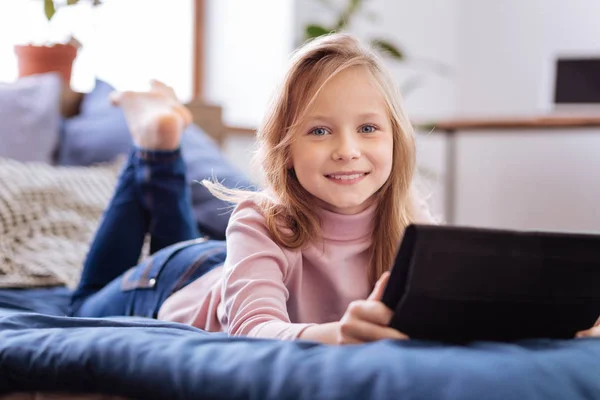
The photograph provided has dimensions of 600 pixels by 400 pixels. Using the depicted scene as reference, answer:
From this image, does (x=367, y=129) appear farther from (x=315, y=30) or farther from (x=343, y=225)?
(x=315, y=30)

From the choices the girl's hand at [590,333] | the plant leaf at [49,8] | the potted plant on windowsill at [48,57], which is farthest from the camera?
the potted plant on windowsill at [48,57]

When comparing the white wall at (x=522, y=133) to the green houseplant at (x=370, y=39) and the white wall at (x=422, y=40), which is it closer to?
the white wall at (x=422, y=40)

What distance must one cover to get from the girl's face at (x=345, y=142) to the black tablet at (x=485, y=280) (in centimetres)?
28

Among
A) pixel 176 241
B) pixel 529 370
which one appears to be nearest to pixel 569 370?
pixel 529 370

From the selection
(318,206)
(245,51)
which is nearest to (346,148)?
(318,206)

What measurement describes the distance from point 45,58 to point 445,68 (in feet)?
7.53

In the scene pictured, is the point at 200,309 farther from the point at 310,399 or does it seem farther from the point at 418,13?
the point at 418,13

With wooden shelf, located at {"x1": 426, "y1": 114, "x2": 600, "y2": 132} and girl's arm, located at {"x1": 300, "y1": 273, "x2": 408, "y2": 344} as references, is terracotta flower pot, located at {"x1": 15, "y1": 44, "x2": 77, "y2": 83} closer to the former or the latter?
wooden shelf, located at {"x1": 426, "y1": 114, "x2": 600, "y2": 132}

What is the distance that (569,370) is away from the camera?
65 cm

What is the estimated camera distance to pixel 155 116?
4.52ft

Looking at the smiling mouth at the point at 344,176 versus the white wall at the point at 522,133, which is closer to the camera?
the smiling mouth at the point at 344,176

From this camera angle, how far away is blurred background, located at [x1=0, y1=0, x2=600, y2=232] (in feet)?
9.95

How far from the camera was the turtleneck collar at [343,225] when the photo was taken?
1.01 metres

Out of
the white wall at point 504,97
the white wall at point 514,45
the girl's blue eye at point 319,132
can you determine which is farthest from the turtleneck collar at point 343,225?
the white wall at point 514,45
